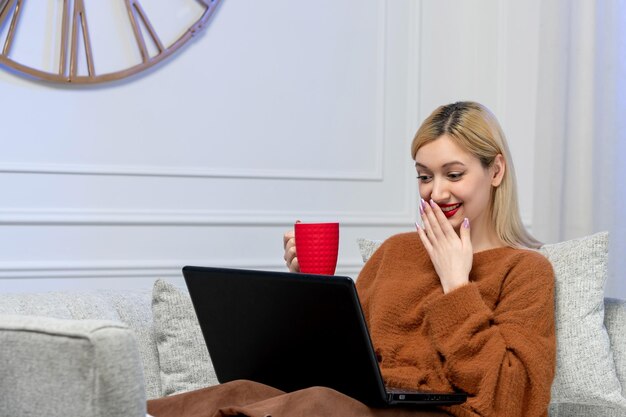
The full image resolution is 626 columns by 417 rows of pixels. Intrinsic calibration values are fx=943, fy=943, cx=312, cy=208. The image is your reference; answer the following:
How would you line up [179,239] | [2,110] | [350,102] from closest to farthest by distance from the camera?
[2,110] < [179,239] < [350,102]

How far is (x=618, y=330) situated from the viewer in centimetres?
181

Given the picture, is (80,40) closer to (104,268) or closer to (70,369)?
(104,268)

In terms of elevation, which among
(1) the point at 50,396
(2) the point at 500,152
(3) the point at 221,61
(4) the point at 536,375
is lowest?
(4) the point at 536,375

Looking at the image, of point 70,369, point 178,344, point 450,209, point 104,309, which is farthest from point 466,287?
point 70,369

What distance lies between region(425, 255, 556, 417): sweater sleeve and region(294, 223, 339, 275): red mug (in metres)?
0.20

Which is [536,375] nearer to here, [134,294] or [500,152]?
[500,152]

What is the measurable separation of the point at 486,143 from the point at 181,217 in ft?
3.76

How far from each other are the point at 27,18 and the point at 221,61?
55 cm

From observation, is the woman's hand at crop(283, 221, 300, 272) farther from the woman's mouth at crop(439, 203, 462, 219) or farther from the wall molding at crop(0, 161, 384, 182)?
the wall molding at crop(0, 161, 384, 182)

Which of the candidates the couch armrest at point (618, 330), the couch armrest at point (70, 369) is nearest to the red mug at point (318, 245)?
the couch armrest at point (618, 330)

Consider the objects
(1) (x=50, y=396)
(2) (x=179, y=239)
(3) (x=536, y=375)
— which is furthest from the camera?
(2) (x=179, y=239)

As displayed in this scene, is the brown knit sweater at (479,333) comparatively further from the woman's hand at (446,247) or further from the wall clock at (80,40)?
the wall clock at (80,40)

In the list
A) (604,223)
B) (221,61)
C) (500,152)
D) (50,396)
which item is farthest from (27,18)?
(50,396)

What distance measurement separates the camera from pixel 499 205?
5.98ft
